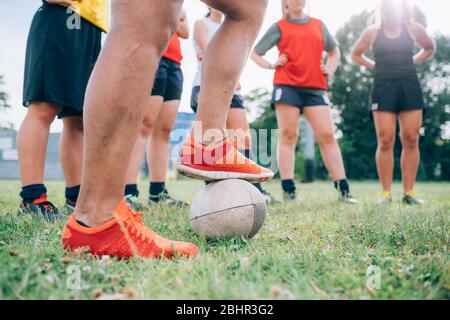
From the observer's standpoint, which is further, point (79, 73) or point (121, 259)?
point (79, 73)

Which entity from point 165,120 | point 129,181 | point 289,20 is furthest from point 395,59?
point 129,181

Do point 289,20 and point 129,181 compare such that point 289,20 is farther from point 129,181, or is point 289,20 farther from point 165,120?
point 129,181

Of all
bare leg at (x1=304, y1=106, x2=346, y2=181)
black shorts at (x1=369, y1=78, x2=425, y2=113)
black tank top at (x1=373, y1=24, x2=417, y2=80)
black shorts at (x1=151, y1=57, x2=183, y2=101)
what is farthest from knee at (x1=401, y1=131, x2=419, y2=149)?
black shorts at (x1=151, y1=57, x2=183, y2=101)

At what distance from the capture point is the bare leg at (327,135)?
551 cm

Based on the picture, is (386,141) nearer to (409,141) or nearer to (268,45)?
(409,141)

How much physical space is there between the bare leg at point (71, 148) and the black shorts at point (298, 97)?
2.81 metres

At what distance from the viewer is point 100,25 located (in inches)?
145

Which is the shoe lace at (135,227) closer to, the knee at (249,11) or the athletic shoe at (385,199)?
the knee at (249,11)

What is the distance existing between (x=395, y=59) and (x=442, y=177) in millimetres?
25211

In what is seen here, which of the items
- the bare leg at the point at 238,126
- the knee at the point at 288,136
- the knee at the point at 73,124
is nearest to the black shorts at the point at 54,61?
the knee at the point at 73,124

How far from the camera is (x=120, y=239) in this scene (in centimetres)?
184

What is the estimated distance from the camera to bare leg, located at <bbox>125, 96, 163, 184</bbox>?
4.43 metres

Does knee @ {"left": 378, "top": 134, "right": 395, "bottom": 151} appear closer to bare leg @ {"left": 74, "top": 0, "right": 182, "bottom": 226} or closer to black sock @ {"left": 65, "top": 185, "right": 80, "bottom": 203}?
black sock @ {"left": 65, "top": 185, "right": 80, "bottom": 203}

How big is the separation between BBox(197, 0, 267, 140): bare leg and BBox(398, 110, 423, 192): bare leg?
3.93 metres
